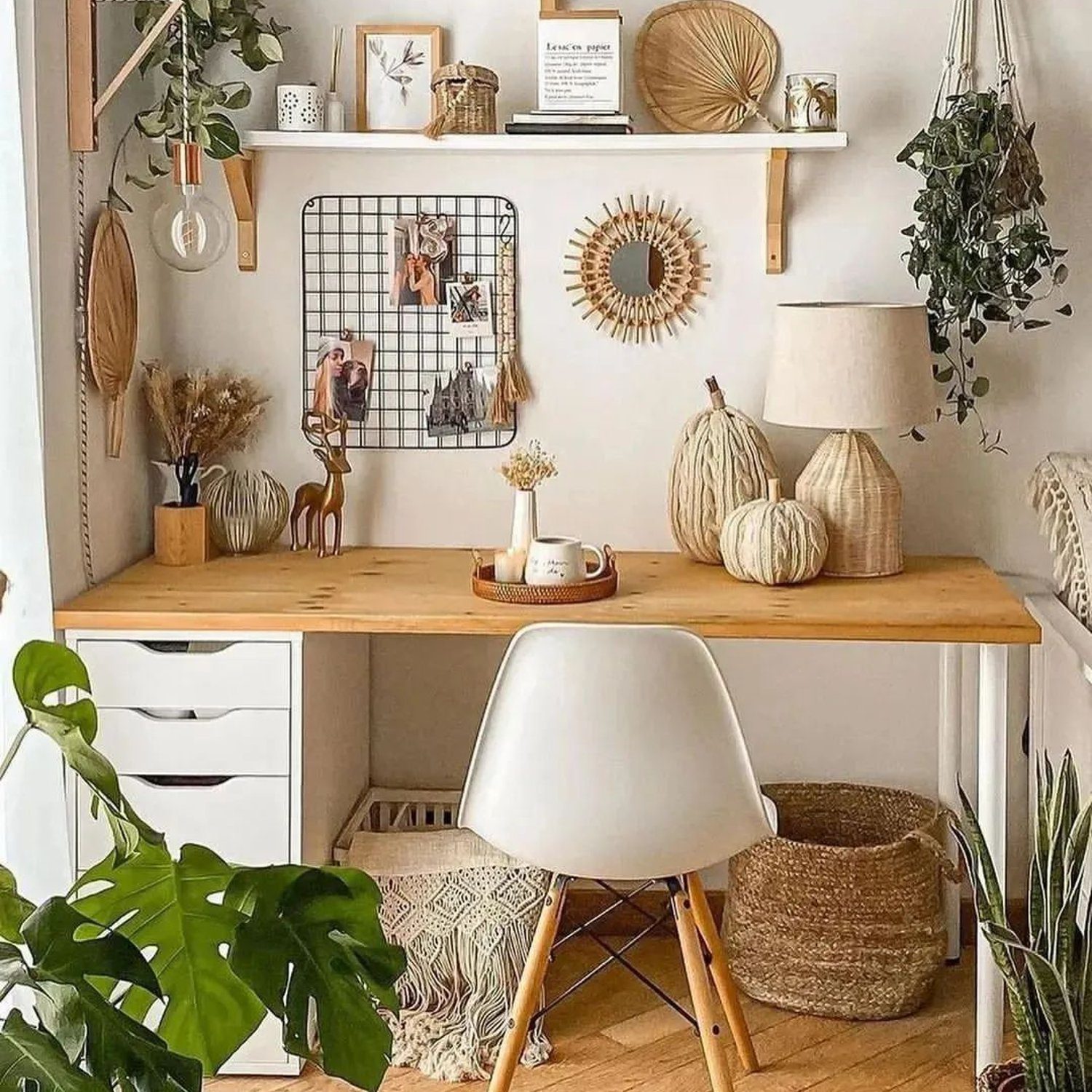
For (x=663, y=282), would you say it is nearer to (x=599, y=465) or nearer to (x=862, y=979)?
(x=599, y=465)

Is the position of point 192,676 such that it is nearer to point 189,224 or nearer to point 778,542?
point 189,224

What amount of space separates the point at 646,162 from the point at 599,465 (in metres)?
0.59

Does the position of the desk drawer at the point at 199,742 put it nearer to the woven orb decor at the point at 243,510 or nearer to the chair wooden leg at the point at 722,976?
the woven orb decor at the point at 243,510

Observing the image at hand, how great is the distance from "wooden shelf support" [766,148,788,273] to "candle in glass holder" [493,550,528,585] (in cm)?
80

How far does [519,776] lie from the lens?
2.42 metres

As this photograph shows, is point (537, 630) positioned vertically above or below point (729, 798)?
above

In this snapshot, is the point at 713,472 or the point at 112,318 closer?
the point at 112,318

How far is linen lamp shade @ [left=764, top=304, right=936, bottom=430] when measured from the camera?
9.68 ft

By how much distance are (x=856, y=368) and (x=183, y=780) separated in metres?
1.33

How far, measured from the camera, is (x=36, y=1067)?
3.83ft

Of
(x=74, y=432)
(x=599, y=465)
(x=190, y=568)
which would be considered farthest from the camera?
(x=599, y=465)

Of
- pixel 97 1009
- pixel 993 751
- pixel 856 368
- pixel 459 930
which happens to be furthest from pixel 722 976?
pixel 97 1009

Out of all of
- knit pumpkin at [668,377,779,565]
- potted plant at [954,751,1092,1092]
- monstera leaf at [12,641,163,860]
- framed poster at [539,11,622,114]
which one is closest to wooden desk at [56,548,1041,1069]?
knit pumpkin at [668,377,779,565]

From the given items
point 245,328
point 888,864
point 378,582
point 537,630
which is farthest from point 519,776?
point 245,328
